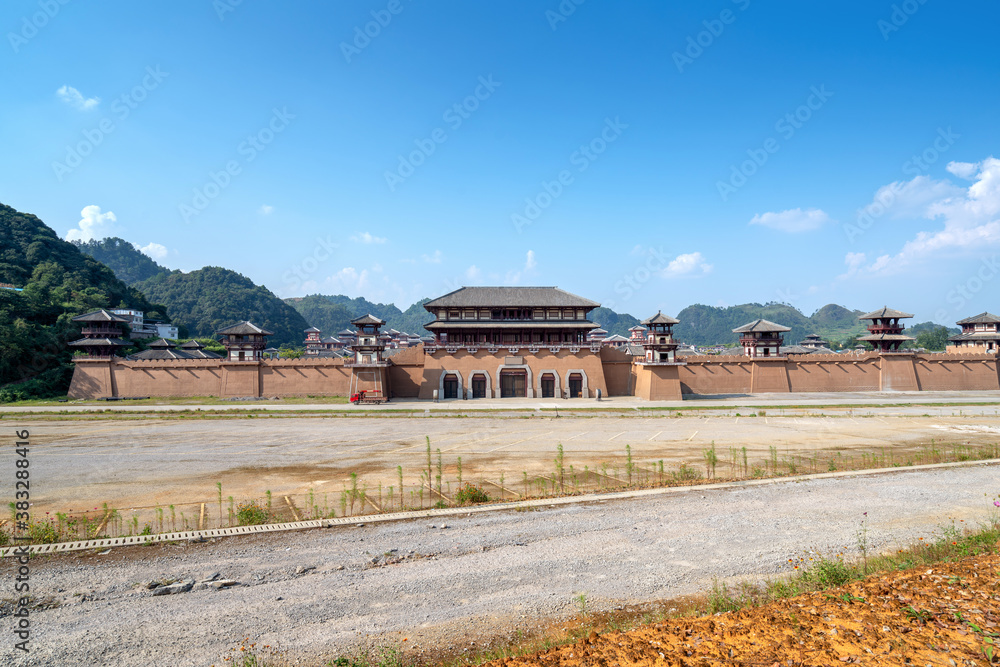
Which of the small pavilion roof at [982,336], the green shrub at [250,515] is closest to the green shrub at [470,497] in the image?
the green shrub at [250,515]

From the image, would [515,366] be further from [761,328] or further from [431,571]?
[431,571]

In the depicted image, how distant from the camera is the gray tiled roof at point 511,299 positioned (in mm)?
43406

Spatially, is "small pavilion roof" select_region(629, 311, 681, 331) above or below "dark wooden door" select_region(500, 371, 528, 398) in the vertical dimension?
above

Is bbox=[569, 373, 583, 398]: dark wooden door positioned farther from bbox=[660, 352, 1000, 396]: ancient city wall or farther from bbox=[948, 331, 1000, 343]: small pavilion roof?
bbox=[948, 331, 1000, 343]: small pavilion roof

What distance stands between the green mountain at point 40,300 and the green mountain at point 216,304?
1330 inches

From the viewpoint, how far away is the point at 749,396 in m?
42.8

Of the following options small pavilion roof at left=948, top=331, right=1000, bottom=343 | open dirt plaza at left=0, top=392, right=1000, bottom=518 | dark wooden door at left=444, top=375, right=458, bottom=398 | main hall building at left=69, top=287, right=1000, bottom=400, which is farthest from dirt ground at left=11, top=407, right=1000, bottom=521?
small pavilion roof at left=948, top=331, right=1000, bottom=343

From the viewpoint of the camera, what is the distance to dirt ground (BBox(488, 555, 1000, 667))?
5.61 m

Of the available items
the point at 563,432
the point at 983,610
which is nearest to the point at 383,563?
the point at 983,610

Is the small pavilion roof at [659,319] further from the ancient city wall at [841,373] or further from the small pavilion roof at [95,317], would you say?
the small pavilion roof at [95,317]

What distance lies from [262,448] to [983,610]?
22467 millimetres

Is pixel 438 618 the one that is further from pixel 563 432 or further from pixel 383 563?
pixel 563 432

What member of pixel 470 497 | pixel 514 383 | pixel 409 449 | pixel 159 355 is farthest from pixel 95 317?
pixel 470 497

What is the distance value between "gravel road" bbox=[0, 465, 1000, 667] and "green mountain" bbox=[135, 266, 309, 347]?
371ft
